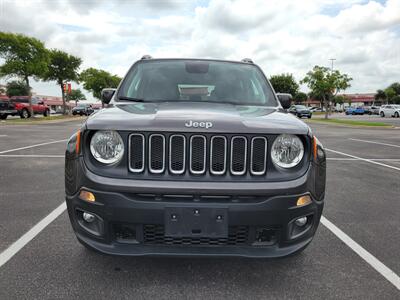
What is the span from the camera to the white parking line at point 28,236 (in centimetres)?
324

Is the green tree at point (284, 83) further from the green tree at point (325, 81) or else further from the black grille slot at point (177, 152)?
the black grille slot at point (177, 152)

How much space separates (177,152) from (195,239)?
0.58 metres

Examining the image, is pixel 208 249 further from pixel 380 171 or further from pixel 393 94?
pixel 393 94

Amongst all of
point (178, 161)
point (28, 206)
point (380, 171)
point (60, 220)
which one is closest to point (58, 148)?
point (28, 206)

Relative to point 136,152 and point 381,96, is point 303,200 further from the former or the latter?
point 381,96

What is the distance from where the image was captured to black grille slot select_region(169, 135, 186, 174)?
2.50 meters

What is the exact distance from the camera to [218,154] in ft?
8.29

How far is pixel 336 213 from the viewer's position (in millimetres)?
4660

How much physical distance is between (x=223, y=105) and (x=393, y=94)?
112187 millimetres

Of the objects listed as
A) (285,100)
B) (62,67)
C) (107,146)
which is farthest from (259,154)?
(62,67)

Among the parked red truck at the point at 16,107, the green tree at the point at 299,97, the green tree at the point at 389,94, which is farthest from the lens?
the green tree at the point at 389,94

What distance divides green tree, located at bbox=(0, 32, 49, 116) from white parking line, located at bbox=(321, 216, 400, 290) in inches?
1144

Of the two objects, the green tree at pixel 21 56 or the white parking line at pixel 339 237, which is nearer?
the white parking line at pixel 339 237

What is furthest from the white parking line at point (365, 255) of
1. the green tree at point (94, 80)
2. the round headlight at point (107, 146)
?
the green tree at point (94, 80)
